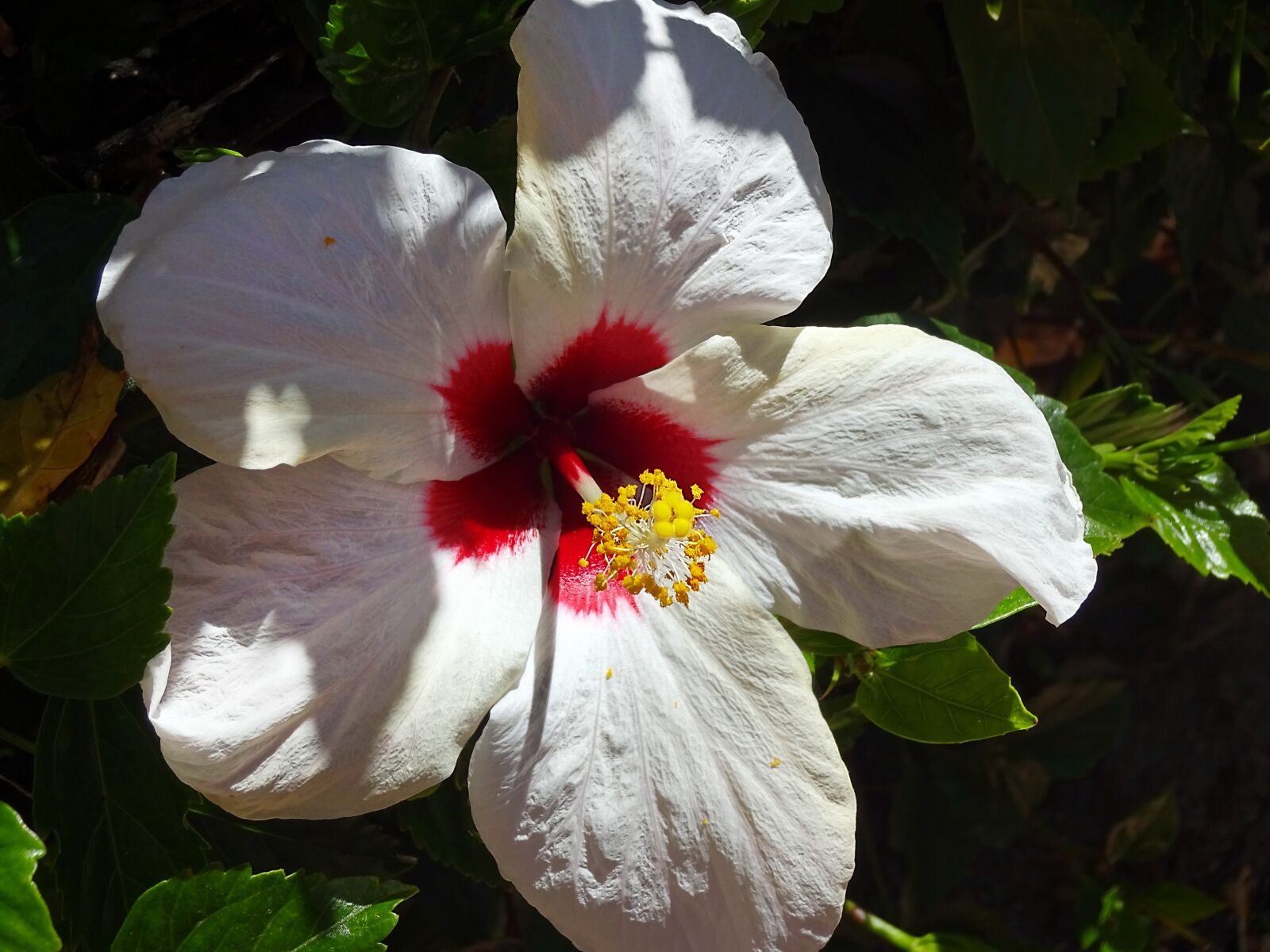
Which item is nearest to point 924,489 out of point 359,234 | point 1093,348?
point 359,234

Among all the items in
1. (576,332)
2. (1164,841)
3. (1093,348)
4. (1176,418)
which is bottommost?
(1164,841)

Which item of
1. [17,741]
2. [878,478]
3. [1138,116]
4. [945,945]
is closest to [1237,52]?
[1138,116]

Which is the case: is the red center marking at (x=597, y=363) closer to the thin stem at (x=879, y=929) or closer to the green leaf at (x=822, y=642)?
the green leaf at (x=822, y=642)

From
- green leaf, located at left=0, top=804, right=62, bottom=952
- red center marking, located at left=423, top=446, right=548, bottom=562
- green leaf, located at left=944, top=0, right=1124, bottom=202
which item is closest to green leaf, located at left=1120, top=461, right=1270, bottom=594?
green leaf, located at left=944, top=0, right=1124, bottom=202

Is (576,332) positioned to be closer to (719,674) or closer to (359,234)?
(359,234)

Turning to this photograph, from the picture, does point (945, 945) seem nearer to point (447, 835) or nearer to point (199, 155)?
point (447, 835)

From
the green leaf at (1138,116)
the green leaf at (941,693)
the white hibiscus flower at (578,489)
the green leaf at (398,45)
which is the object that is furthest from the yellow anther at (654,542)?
the green leaf at (1138,116)
